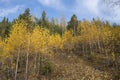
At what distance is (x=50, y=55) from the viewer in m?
45.0

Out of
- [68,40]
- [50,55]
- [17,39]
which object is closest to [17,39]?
[17,39]

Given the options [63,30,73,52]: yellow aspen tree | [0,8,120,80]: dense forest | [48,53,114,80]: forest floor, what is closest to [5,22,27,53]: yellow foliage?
[0,8,120,80]: dense forest

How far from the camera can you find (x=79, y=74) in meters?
39.0

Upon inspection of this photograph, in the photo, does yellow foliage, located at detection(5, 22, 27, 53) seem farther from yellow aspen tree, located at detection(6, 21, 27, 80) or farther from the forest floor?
the forest floor

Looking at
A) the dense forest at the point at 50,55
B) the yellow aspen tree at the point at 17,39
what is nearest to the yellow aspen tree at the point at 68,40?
the dense forest at the point at 50,55

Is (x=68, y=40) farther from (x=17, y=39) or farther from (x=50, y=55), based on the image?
(x=17, y=39)

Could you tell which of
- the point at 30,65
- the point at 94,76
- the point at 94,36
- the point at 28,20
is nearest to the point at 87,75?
the point at 94,76

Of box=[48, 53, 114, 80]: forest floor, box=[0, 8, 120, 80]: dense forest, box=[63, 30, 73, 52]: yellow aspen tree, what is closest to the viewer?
box=[0, 8, 120, 80]: dense forest

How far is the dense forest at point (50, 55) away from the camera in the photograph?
119 ft

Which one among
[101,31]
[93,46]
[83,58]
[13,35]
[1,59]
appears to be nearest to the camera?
[13,35]

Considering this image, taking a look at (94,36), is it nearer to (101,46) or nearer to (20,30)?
(101,46)

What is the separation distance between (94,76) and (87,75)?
53.8 inches

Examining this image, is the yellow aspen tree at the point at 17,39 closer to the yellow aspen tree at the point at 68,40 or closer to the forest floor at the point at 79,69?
the forest floor at the point at 79,69

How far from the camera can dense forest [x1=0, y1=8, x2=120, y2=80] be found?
119 ft
